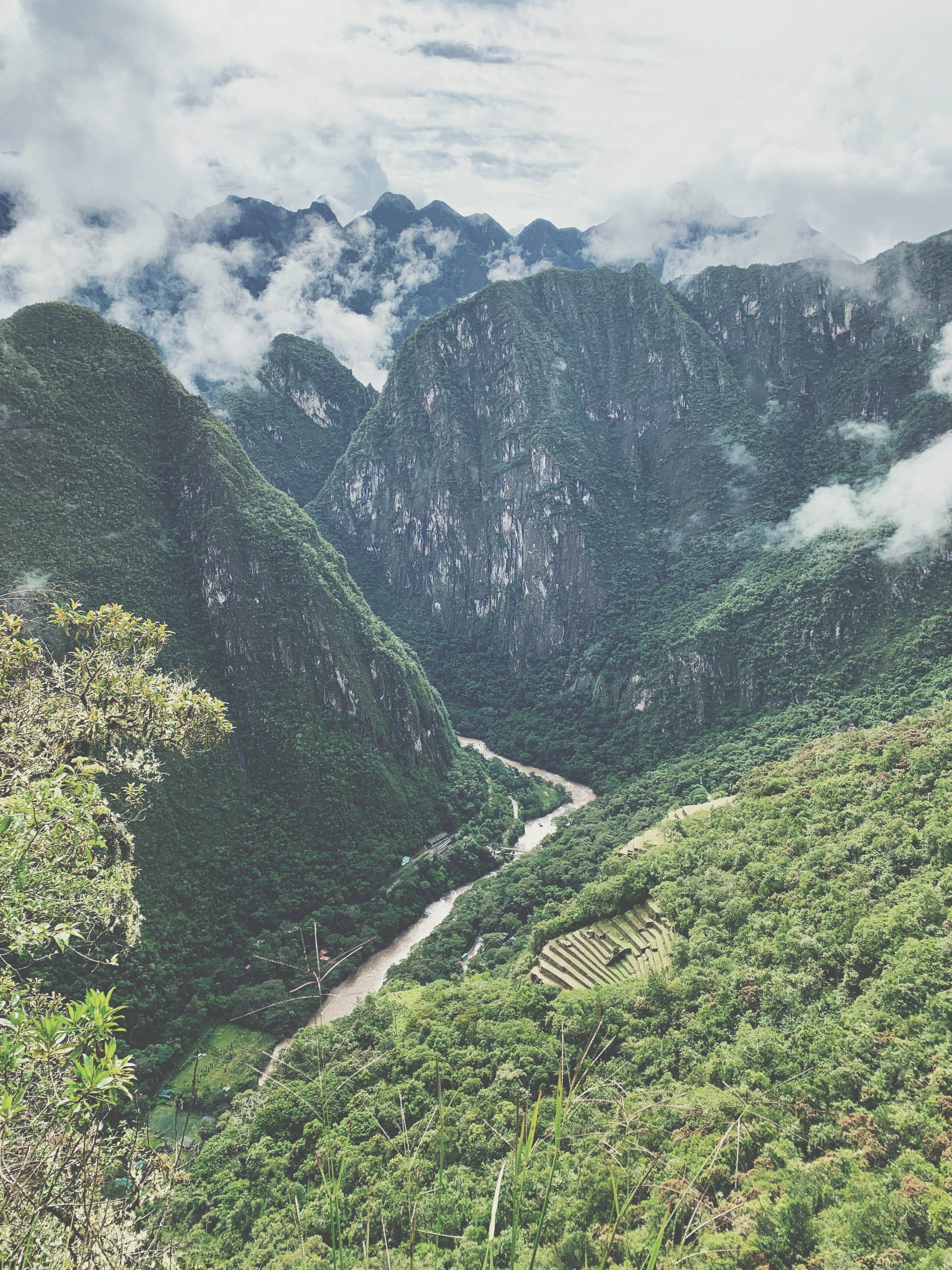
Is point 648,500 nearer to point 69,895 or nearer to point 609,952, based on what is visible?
point 609,952

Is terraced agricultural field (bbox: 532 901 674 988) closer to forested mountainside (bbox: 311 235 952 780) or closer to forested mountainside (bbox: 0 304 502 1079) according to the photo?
forested mountainside (bbox: 0 304 502 1079)

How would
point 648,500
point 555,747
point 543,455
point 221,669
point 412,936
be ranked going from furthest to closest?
point 648,500, point 543,455, point 555,747, point 221,669, point 412,936

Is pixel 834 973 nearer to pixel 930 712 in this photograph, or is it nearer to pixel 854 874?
pixel 854 874

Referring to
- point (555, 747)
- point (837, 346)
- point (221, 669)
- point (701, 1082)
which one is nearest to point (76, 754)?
point (701, 1082)

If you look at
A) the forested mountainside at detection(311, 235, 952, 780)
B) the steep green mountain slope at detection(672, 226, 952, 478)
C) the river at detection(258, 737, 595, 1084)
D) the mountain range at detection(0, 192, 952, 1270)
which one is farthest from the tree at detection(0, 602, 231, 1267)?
the steep green mountain slope at detection(672, 226, 952, 478)

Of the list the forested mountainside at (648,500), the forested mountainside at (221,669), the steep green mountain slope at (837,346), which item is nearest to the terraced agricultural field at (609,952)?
the forested mountainside at (221,669)

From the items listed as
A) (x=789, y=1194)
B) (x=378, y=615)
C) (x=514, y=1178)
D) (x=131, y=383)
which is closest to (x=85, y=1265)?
(x=514, y=1178)

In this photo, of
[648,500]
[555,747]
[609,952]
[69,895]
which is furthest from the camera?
[648,500]
